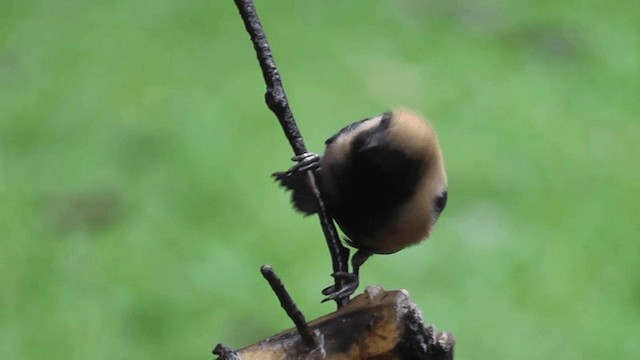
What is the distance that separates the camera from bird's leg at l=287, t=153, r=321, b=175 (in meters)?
1.04

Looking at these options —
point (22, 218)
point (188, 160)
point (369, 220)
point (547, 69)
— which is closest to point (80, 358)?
point (22, 218)

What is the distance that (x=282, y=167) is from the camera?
Answer: 3.26m

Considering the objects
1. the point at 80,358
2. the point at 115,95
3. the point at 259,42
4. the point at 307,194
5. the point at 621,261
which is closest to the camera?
the point at 259,42

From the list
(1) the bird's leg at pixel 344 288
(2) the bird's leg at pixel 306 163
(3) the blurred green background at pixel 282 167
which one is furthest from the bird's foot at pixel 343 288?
(3) the blurred green background at pixel 282 167

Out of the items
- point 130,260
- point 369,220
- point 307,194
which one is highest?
point 130,260

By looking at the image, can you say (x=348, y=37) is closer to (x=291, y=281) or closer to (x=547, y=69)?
(x=547, y=69)

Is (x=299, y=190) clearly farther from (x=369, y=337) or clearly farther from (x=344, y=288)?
(x=369, y=337)

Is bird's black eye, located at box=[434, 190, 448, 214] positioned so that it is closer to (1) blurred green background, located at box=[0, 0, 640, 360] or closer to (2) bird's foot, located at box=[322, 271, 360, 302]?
(2) bird's foot, located at box=[322, 271, 360, 302]

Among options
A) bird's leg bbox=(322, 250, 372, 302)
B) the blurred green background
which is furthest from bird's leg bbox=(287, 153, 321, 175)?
the blurred green background

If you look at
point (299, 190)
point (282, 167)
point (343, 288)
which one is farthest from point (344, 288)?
point (282, 167)

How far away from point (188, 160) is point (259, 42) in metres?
2.37

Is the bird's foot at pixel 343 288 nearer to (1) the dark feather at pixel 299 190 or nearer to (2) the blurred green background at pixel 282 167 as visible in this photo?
(1) the dark feather at pixel 299 190

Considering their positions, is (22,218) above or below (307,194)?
above

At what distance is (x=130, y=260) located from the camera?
9.56 ft
